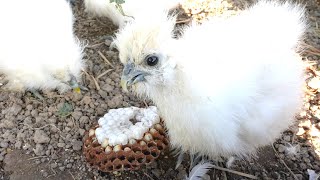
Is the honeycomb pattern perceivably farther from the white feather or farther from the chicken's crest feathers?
the chicken's crest feathers

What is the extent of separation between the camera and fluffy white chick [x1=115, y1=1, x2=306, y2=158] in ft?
7.02

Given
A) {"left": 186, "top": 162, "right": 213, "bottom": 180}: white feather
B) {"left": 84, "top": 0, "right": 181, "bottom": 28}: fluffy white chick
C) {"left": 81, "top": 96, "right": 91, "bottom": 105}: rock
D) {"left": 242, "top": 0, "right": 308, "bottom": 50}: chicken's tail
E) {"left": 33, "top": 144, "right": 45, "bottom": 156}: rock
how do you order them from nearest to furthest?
1. {"left": 242, "top": 0, "right": 308, "bottom": 50}: chicken's tail
2. {"left": 186, "top": 162, "right": 213, "bottom": 180}: white feather
3. {"left": 33, "top": 144, "right": 45, "bottom": 156}: rock
4. {"left": 81, "top": 96, "right": 91, "bottom": 105}: rock
5. {"left": 84, "top": 0, "right": 181, "bottom": 28}: fluffy white chick

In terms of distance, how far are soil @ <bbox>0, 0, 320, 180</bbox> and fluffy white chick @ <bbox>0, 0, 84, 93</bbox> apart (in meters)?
0.09

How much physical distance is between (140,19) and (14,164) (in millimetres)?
1136

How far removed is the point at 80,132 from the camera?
8.84 feet

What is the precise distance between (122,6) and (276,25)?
4.32ft

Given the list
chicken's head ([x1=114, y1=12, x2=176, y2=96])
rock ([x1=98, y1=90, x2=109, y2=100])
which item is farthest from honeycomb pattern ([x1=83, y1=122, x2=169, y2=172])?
rock ([x1=98, y1=90, x2=109, y2=100])

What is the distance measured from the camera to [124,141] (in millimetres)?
2379

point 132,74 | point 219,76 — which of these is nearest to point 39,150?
point 132,74

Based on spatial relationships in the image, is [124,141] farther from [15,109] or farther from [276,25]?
[276,25]

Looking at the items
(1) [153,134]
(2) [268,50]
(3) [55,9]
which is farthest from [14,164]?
(2) [268,50]

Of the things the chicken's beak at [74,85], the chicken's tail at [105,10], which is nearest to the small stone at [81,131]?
the chicken's beak at [74,85]

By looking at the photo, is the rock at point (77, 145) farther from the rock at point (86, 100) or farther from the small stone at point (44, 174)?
the rock at point (86, 100)

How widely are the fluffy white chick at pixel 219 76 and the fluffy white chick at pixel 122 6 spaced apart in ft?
3.12
